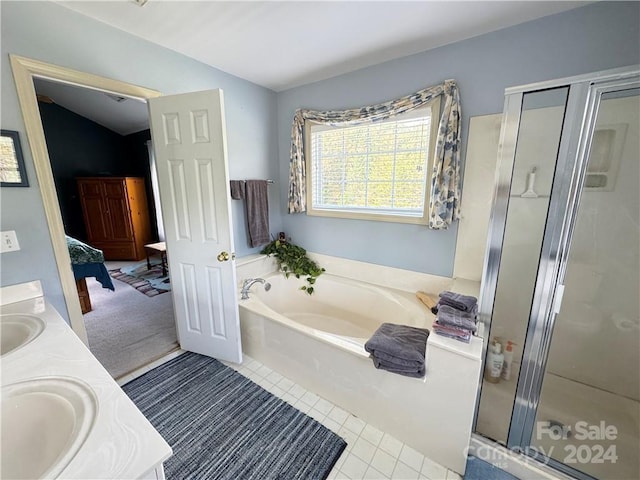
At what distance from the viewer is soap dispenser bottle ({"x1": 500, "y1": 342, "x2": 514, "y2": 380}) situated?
147 cm

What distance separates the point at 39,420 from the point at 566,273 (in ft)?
→ 7.22

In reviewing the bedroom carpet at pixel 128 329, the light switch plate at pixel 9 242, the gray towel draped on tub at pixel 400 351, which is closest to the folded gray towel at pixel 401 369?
the gray towel draped on tub at pixel 400 351

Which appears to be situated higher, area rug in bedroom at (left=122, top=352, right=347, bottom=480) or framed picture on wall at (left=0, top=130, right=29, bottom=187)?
framed picture on wall at (left=0, top=130, right=29, bottom=187)

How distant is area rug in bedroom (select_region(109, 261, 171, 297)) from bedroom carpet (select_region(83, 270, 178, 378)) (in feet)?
0.49

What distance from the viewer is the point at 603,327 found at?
5.56ft

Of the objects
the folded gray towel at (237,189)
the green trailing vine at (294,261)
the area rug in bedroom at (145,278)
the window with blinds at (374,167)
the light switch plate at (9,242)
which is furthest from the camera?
the area rug in bedroom at (145,278)

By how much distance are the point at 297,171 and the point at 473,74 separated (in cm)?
167

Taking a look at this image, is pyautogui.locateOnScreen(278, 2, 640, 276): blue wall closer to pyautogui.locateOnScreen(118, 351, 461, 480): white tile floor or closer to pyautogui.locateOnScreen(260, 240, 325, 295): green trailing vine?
pyautogui.locateOnScreen(260, 240, 325, 295): green trailing vine

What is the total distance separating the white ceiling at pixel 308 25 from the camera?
1503mm

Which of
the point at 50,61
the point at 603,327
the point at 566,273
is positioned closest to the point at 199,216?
the point at 50,61

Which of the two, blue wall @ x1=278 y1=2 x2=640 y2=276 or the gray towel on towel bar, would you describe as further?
the gray towel on towel bar

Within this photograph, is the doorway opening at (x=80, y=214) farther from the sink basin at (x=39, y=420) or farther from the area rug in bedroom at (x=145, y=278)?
the sink basin at (x=39, y=420)

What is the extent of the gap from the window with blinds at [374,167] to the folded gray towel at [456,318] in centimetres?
94

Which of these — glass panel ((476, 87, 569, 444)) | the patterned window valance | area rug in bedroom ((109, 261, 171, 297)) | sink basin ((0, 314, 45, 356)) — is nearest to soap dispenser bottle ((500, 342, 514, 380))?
glass panel ((476, 87, 569, 444))
